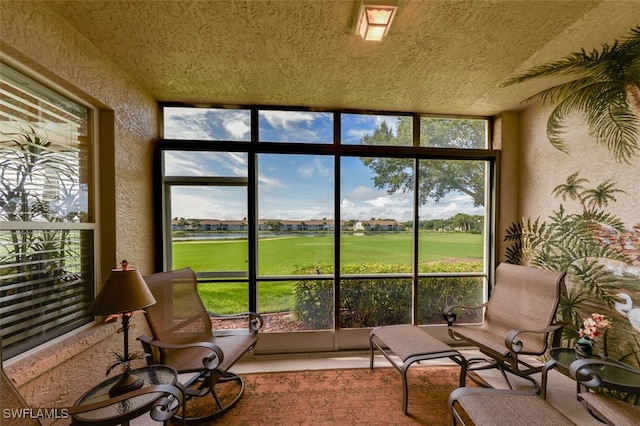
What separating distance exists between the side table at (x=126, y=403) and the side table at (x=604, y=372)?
8.32ft

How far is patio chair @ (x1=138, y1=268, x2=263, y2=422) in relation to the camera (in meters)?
1.74

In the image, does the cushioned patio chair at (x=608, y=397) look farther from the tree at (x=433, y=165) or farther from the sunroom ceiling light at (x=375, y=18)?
the sunroom ceiling light at (x=375, y=18)

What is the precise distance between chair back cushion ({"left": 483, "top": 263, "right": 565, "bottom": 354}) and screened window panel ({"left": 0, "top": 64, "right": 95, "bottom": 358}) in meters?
3.62

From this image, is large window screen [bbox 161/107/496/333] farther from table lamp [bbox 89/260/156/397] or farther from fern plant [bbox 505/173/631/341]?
table lamp [bbox 89/260/156/397]

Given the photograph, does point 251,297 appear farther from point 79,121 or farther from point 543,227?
point 543,227

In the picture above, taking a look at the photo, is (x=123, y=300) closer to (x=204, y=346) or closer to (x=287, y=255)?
(x=204, y=346)

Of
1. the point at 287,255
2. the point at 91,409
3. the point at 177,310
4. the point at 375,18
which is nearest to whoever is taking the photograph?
the point at 91,409

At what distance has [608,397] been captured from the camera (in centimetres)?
145

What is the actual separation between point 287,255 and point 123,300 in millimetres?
1652

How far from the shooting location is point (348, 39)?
1766mm

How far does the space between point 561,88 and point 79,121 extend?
4.43 metres

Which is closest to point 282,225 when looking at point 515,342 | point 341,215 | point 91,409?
point 341,215

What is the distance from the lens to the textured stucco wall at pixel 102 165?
4.32 feet

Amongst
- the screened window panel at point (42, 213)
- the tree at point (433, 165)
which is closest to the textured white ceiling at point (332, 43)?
the tree at point (433, 165)
